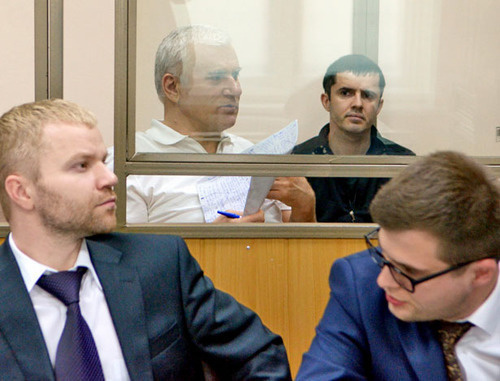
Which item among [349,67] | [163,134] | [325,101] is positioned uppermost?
[349,67]

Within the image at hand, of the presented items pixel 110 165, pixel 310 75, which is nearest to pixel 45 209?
pixel 110 165

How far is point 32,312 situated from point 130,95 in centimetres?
95

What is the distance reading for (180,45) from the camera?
93.0 inches

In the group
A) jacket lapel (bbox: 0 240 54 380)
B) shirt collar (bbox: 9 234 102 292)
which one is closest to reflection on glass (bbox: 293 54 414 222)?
shirt collar (bbox: 9 234 102 292)

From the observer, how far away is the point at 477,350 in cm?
155

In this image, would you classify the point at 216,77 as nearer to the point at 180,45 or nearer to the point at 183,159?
the point at 180,45

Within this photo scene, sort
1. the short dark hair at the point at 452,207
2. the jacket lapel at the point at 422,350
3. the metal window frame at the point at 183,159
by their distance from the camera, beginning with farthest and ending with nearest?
the metal window frame at the point at 183,159 → the jacket lapel at the point at 422,350 → the short dark hair at the point at 452,207

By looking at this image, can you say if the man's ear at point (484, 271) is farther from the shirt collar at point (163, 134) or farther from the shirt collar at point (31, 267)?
the shirt collar at point (163, 134)

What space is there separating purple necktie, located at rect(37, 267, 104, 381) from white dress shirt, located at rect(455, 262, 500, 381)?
0.87 m

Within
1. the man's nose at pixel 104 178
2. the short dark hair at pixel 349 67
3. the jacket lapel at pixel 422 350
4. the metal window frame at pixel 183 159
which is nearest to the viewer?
the jacket lapel at pixel 422 350

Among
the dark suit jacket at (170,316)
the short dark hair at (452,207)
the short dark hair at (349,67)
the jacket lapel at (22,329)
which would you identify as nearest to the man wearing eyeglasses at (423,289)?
the short dark hair at (452,207)

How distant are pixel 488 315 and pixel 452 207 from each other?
311mm

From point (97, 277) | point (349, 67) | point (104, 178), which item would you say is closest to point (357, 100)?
point (349, 67)

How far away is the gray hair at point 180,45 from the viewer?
2350 mm
